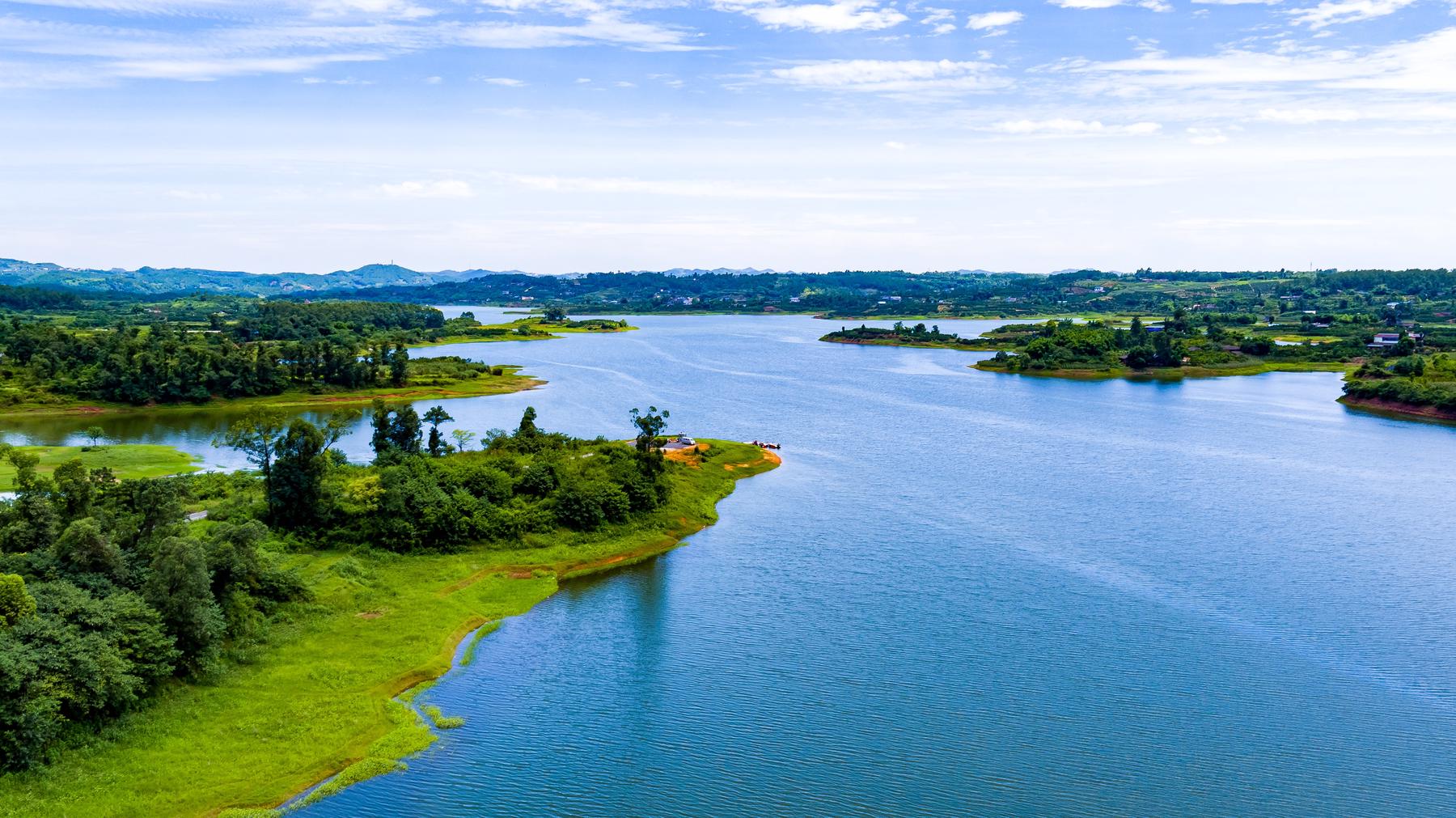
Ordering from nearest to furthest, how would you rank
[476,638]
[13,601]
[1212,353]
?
[13,601] → [476,638] → [1212,353]

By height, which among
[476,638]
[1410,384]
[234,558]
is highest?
[1410,384]

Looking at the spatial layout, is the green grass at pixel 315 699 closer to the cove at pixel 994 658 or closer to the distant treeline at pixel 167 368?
the cove at pixel 994 658

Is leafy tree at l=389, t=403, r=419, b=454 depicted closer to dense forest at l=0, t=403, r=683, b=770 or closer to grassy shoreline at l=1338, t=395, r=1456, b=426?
dense forest at l=0, t=403, r=683, b=770

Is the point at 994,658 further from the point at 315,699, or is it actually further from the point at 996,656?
the point at 315,699

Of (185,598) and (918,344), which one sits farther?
(918,344)

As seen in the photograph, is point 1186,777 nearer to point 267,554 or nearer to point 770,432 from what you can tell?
point 267,554

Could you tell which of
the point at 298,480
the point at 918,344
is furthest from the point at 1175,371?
the point at 298,480
